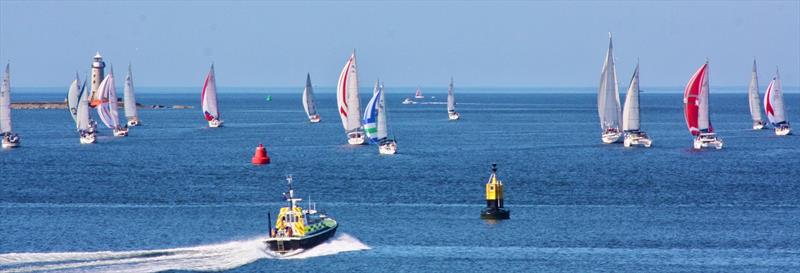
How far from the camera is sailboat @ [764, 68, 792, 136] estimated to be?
13950 centimetres

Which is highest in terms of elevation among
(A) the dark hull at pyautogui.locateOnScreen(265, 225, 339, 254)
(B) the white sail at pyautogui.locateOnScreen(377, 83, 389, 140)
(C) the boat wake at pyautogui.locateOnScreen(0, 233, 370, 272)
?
(B) the white sail at pyautogui.locateOnScreen(377, 83, 389, 140)

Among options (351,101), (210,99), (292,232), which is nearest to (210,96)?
(210,99)

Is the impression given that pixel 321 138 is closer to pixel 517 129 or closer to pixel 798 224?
pixel 517 129

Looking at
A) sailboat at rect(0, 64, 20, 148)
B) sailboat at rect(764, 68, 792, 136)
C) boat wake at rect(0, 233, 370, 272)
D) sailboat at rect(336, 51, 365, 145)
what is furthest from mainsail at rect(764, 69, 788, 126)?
boat wake at rect(0, 233, 370, 272)

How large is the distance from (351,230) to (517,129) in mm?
111354

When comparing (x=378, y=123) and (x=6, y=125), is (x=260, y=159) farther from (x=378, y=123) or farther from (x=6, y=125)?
(x=6, y=125)

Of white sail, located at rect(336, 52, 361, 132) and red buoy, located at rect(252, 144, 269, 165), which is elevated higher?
white sail, located at rect(336, 52, 361, 132)

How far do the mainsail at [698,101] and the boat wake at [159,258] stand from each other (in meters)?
64.0

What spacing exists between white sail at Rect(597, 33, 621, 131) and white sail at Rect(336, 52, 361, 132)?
2109 cm

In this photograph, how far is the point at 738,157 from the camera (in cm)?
10750

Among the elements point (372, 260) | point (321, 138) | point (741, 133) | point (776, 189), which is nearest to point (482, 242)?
point (372, 260)

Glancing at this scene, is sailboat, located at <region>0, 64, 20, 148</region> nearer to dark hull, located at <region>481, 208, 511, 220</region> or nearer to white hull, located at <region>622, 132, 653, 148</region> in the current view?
white hull, located at <region>622, 132, 653, 148</region>

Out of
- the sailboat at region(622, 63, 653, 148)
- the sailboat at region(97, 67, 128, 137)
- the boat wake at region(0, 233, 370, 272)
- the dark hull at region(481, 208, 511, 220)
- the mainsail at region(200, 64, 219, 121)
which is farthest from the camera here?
the mainsail at region(200, 64, 219, 121)

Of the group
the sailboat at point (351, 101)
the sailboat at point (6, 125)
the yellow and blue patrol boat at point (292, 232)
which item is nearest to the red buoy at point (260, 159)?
the sailboat at point (351, 101)
